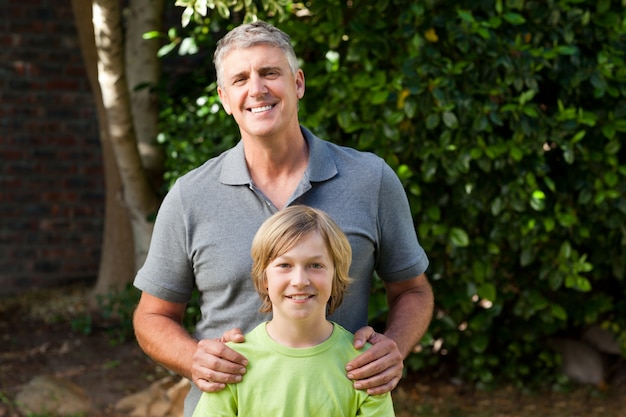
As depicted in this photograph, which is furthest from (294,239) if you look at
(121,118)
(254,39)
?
(121,118)

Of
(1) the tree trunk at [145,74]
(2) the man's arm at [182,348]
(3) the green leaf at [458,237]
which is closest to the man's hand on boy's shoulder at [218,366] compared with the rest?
(2) the man's arm at [182,348]

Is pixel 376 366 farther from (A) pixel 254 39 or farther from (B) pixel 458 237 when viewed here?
(B) pixel 458 237

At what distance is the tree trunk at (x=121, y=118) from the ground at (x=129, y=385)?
2.08ft

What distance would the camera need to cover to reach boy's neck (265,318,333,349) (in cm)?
224

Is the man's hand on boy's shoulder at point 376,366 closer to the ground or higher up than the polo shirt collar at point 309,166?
closer to the ground

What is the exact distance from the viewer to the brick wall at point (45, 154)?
7.02 metres

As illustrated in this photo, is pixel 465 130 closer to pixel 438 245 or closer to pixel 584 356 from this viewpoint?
pixel 438 245

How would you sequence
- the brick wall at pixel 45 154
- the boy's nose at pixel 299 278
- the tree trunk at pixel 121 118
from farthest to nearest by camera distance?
1. the brick wall at pixel 45 154
2. the tree trunk at pixel 121 118
3. the boy's nose at pixel 299 278

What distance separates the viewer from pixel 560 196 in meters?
4.41

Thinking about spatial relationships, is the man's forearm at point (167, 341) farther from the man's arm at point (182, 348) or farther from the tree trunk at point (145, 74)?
the tree trunk at point (145, 74)

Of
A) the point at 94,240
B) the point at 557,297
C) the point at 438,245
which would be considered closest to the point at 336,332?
the point at 438,245

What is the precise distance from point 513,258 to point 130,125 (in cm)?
217

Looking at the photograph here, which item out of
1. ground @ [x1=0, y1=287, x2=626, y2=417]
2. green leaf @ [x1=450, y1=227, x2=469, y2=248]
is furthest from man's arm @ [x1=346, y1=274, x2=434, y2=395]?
ground @ [x1=0, y1=287, x2=626, y2=417]

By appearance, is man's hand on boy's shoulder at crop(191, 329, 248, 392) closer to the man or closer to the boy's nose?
the man
